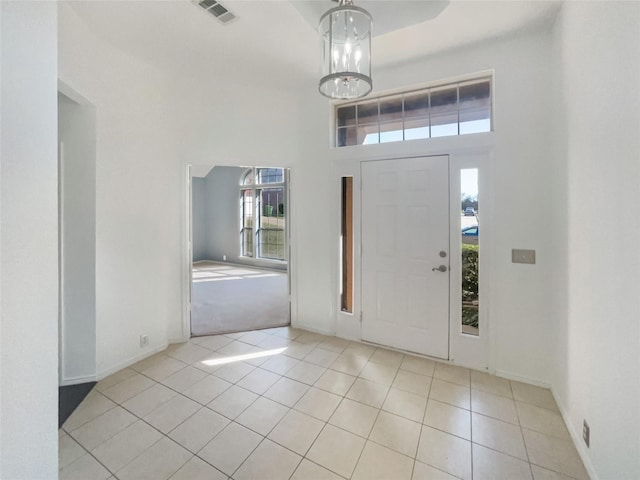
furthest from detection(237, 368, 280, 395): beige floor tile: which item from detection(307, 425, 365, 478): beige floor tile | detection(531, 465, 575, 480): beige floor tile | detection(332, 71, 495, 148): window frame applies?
detection(332, 71, 495, 148): window frame

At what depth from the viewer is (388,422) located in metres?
1.99

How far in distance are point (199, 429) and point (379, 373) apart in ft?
5.03

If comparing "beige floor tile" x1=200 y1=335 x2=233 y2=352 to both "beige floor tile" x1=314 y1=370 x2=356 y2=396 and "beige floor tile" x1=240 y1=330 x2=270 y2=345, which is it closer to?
"beige floor tile" x1=240 y1=330 x2=270 y2=345

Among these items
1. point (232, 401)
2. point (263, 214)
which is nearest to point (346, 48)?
point (232, 401)

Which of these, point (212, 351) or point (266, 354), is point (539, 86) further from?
point (212, 351)

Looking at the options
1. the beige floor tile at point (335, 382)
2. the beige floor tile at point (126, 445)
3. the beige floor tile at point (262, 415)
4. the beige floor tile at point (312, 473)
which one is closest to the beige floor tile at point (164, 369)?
the beige floor tile at point (126, 445)

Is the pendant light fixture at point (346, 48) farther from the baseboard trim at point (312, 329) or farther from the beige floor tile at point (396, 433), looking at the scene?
the baseboard trim at point (312, 329)

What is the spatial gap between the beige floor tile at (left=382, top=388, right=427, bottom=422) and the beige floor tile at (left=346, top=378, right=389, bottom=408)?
0.16ft

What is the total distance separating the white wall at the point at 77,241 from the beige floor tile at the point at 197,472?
1477 millimetres

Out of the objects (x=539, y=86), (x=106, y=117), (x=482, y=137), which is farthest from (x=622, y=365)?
(x=106, y=117)

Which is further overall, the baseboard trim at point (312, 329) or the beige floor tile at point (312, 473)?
the baseboard trim at point (312, 329)

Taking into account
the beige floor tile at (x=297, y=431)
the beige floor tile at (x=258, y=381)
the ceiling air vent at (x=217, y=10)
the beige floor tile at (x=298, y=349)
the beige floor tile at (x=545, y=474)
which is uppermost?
the ceiling air vent at (x=217, y=10)

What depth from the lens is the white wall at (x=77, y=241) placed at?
2400mm

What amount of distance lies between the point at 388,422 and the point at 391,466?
0.37 metres
